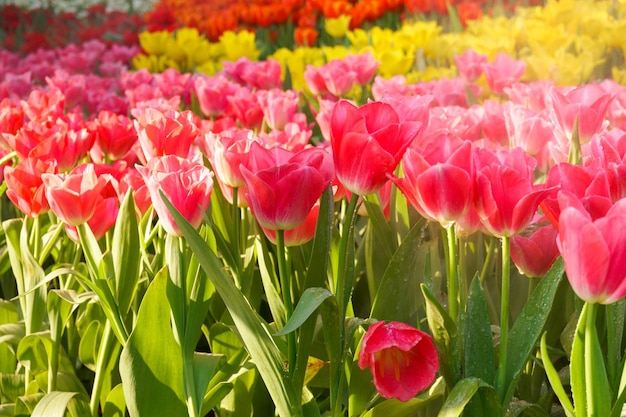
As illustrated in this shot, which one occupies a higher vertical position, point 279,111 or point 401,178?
point 401,178

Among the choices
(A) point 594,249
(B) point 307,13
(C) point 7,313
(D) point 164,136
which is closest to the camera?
(A) point 594,249

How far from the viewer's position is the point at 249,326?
73 cm

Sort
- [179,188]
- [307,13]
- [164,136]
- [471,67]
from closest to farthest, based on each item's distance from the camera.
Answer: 1. [179,188]
2. [164,136]
3. [471,67]
4. [307,13]

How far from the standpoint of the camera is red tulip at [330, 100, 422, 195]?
735mm

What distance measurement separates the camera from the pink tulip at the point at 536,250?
0.84m

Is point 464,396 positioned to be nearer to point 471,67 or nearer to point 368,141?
point 368,141

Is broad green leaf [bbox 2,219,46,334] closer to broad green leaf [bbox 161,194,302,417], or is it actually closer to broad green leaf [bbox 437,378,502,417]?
broad green leaf [bbox 161,194,302,417]

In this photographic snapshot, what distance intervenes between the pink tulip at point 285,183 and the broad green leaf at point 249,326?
2.8 inches

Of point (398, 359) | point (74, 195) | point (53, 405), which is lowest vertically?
point (53, 405)

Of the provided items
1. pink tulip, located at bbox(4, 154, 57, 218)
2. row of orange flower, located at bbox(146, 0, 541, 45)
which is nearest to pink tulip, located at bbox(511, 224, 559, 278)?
pink tulip, located at bbox(4, 154, 57, 218)

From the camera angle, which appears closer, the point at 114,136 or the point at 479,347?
the point at 479,347

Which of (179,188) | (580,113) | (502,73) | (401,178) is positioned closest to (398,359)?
(401,178)

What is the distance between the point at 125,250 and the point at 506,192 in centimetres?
47

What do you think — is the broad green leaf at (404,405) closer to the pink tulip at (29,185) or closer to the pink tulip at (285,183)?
the pink tulip at (285,183)
